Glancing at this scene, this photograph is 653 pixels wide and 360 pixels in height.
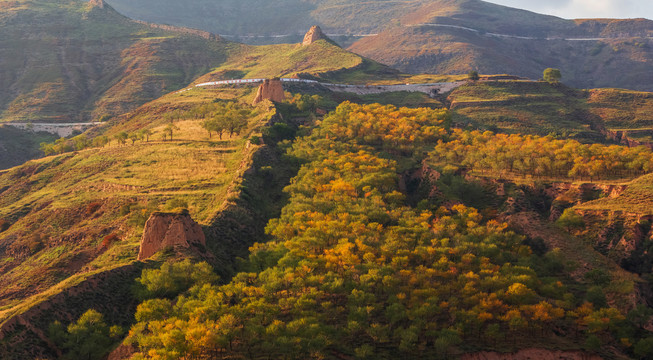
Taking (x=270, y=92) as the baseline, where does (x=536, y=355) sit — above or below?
below

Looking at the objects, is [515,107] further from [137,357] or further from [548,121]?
[137,357]

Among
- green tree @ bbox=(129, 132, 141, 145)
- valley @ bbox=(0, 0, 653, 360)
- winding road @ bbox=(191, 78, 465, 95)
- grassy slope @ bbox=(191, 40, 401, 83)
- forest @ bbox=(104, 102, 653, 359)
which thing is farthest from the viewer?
grassy slope @ bbox=(191, 40, 401, 83)

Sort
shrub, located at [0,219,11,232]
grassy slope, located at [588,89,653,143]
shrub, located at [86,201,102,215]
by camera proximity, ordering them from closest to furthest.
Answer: shrub, located at [86,201,102,215] → shrub, located at [0,219,11,232] → grassy slope, located at [588,89,653,143]

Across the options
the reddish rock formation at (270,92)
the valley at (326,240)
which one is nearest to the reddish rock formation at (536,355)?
the valley at (326,240)

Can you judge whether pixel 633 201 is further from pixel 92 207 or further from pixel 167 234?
pixel 92 207

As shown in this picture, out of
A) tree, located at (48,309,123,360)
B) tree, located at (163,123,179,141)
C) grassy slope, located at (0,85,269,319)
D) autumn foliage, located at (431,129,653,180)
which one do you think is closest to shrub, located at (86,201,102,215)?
grassy slope, located at (0,85,269,319)

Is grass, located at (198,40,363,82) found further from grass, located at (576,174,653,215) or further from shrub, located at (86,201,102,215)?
grass, located at (576,174,653,215)

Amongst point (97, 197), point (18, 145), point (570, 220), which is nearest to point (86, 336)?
point (97, 197)

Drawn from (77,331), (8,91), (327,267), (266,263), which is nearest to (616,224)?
(327,267)
